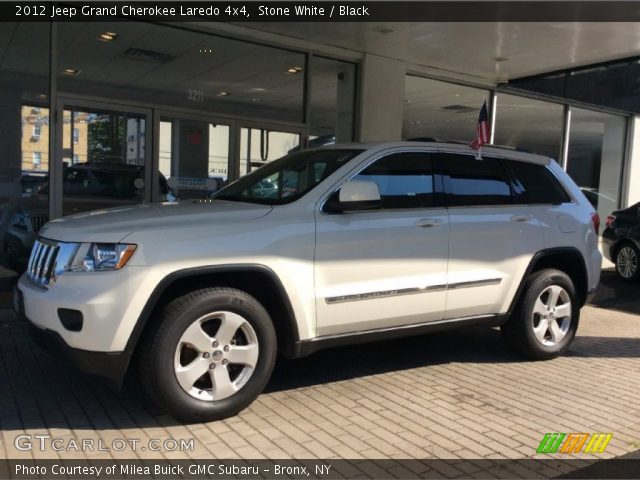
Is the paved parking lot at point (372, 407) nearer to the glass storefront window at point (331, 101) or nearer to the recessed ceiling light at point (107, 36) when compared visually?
the recessed ceiling light at point (107, 36)

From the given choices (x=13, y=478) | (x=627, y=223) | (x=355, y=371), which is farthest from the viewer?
(x=627, y=223)

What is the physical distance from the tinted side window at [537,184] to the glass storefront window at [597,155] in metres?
8.65

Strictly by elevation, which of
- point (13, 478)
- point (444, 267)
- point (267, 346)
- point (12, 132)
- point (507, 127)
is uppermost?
point (507, 127)

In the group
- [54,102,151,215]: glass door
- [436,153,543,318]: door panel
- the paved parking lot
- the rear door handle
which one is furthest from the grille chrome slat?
[54,102,151,215]: glass door

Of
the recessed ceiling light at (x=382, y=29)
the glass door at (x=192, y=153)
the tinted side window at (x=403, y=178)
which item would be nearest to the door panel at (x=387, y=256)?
the tinted side window at (x=403, y=178)

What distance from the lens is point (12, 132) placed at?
7543 millimetres

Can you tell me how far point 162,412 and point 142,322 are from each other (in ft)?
2.63

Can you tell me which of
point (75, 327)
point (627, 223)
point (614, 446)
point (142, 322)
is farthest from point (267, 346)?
point (627, 223)

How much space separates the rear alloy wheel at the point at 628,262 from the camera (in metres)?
10.0

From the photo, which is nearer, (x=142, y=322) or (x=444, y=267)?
(x=142, y=322)

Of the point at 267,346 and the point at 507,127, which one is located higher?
the point at 507,127

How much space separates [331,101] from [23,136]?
4.85 metres

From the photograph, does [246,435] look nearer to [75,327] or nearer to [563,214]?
[75,327]

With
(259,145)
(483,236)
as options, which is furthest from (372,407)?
(259,145)
